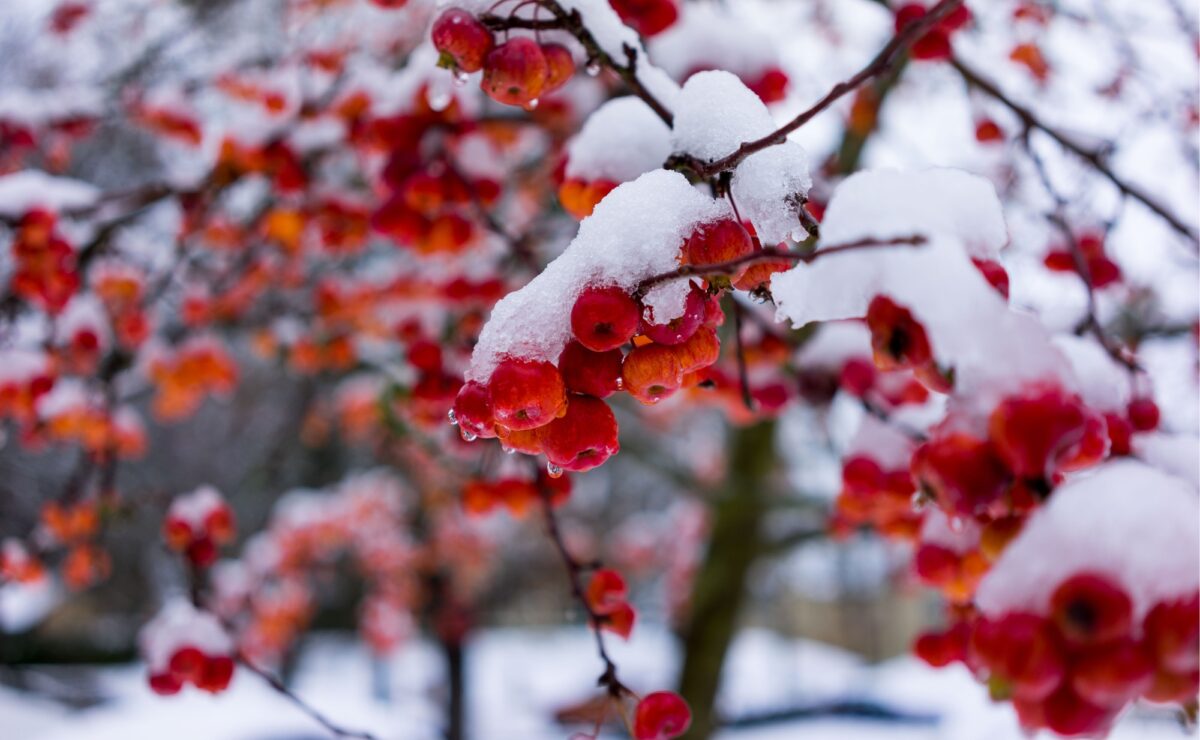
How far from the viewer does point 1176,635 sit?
65cm

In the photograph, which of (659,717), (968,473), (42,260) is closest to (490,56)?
(968,473)

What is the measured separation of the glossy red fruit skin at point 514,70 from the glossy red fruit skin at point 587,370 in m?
0.49

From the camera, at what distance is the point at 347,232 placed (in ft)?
11.8

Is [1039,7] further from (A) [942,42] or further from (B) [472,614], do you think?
(B) [472,614]

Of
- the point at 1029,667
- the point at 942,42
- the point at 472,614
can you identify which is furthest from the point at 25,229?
the point at 472,614

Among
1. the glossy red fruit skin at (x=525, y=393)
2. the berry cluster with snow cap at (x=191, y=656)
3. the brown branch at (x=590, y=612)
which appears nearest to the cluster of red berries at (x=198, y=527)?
the berry cluster with snow cap at (x=191, y=656)

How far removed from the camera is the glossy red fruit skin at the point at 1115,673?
643mm

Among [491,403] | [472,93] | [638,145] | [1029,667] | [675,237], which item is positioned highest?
[472,93]

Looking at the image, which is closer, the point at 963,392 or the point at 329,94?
the point at 963,392

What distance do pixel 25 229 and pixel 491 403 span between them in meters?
2.35

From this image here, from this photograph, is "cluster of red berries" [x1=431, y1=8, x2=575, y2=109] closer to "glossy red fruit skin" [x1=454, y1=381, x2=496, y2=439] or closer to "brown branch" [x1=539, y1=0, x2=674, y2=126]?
"brown branch" [x1=539, y1=0, x2=674, y2=126]

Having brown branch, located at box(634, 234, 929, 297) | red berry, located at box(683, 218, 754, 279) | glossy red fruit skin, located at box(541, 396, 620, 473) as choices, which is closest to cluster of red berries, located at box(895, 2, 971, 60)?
red berry, located at box(683, 218, 754, 279)

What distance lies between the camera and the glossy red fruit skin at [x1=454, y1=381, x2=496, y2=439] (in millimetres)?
973

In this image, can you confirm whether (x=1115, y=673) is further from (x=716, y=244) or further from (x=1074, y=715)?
(x=716, y=244)
